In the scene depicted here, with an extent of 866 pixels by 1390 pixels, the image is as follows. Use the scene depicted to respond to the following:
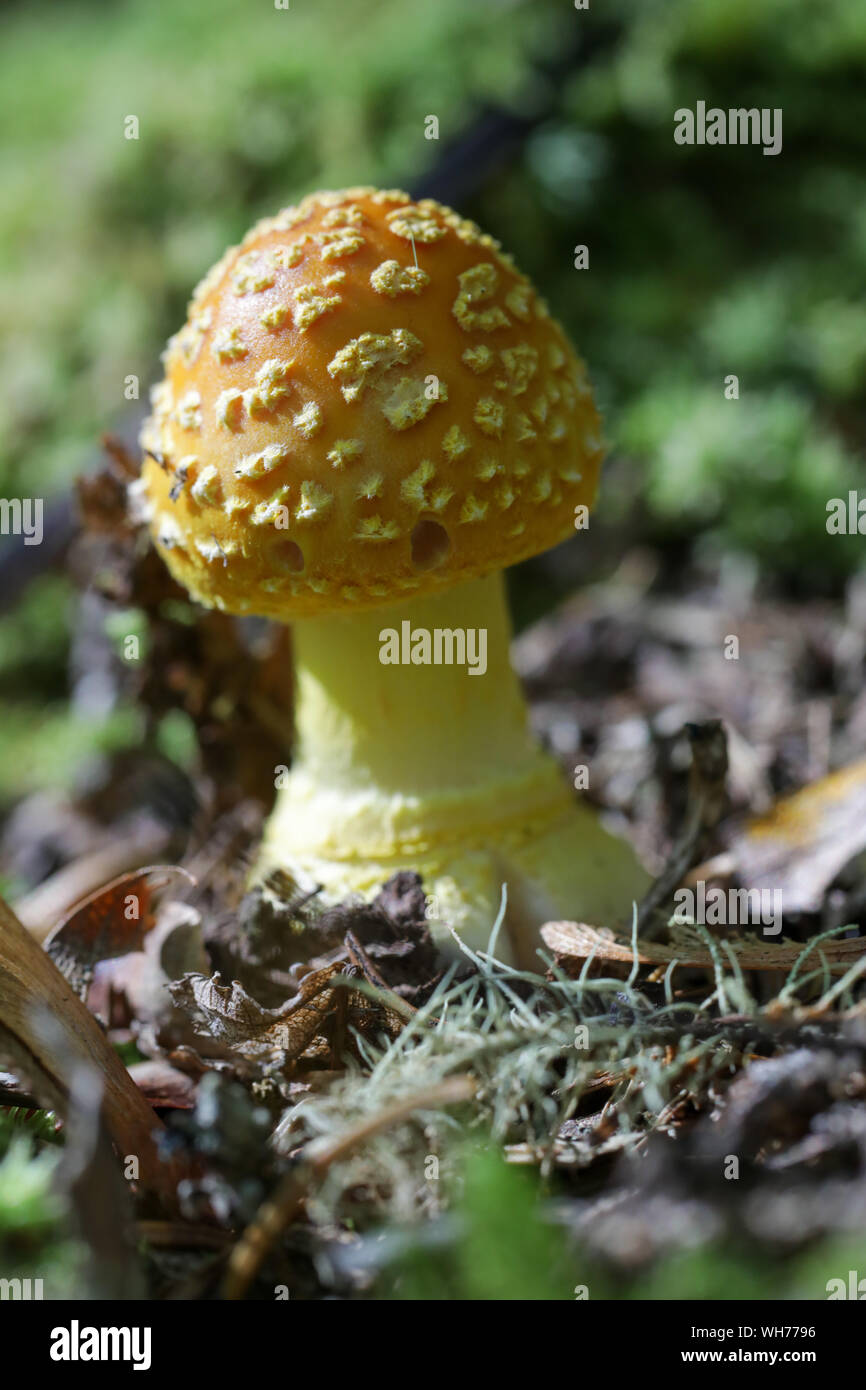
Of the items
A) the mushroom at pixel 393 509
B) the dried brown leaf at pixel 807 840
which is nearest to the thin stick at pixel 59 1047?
the mushroom at pixel 393 509

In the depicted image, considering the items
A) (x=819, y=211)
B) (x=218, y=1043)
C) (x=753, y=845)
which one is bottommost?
(x=218, y=1043)

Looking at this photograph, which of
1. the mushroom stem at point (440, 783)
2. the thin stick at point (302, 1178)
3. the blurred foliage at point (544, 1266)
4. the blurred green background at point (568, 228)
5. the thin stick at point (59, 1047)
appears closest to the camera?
the blurred foliage at point (544, 1266)

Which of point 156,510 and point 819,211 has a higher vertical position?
point 819,211

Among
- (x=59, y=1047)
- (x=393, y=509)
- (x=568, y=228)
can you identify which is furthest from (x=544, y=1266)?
(x=568, y=228)

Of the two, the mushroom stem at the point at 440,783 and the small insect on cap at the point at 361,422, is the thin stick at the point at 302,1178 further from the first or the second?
the small insect on cap at the point at 361,422

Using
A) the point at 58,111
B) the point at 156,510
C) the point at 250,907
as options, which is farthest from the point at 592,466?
the point at 58,111
